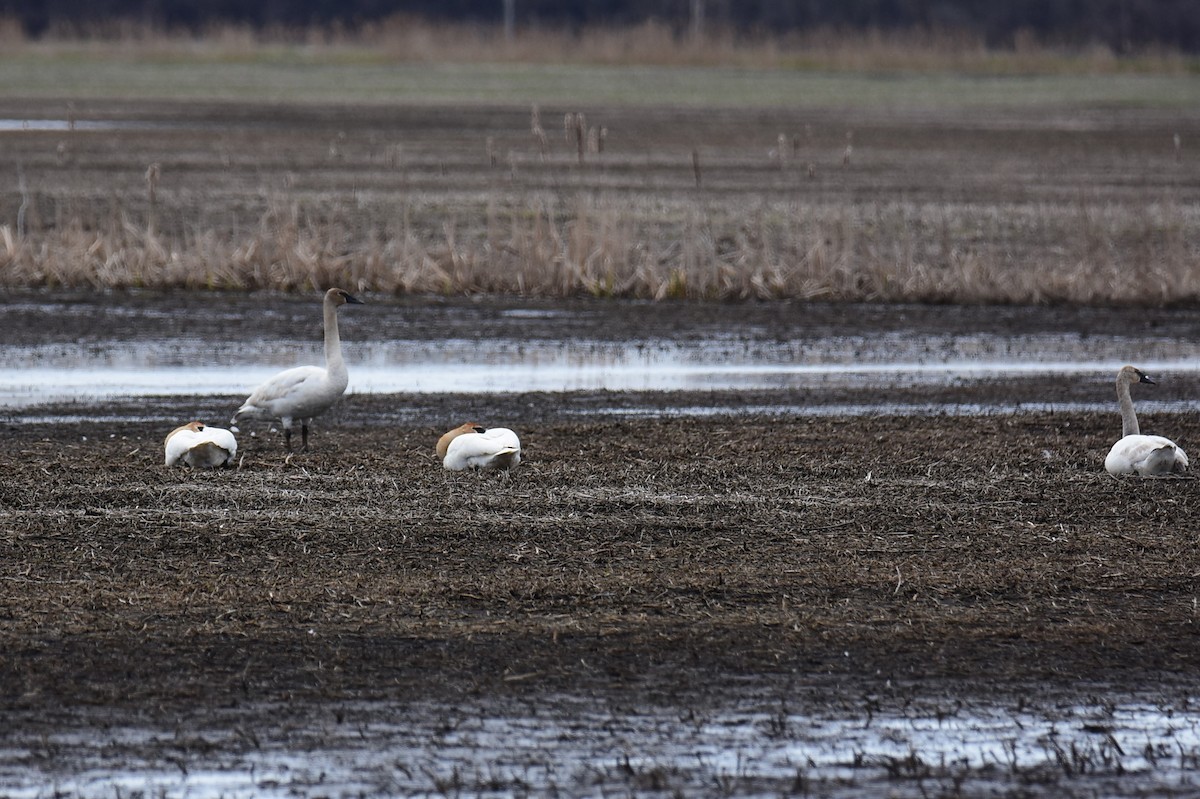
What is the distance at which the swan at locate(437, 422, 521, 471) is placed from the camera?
9352 mm

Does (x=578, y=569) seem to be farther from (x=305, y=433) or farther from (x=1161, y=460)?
(x=1161, y=460)

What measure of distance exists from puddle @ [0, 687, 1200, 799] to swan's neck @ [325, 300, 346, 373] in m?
→ 4.45

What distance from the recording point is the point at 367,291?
18.3 meters

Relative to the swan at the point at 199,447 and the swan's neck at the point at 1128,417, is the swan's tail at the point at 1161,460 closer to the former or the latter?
the swan's neck at the point at 1128,417

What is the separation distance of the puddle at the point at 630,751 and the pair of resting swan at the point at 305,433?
3357 millimetres

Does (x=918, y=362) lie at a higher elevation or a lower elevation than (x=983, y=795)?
lower

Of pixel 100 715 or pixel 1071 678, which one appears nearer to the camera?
pixel 100 715

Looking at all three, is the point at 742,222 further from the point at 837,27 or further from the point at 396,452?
the point at 837,27

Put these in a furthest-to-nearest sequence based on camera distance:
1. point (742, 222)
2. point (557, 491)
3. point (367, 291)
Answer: point (742, 222) → point (367, 291) → point (557, 491)

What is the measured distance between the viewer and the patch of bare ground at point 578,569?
6.48 metres

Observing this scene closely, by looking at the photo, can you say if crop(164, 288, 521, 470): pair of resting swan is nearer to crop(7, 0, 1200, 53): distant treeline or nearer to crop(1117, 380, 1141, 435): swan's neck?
crop(1117, 380, 1141, 435): swan's neck

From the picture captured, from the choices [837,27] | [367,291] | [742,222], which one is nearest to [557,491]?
[367,291]

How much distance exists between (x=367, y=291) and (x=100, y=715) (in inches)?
494

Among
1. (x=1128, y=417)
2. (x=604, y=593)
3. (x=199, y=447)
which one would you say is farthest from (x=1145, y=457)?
(x=199, y=447)
